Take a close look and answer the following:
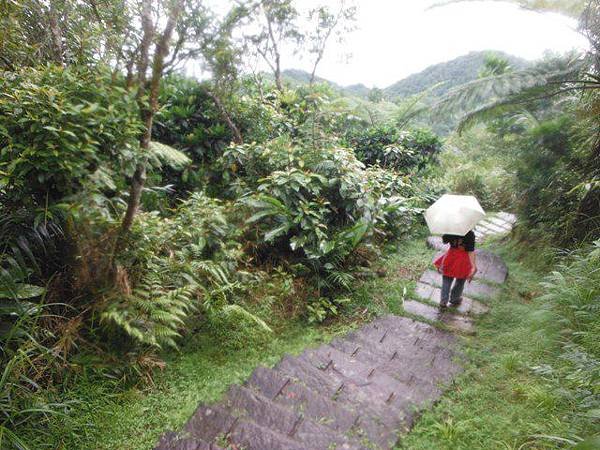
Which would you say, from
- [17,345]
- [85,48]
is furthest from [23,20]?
[17,345]

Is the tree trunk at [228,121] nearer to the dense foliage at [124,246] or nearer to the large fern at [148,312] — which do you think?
the dense foliage at [124,246]

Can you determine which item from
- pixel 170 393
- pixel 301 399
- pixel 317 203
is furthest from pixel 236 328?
pixel 317 203

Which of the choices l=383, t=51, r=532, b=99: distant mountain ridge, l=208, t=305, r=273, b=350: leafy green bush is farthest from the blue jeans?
l=383, t=51, r=532, b=99: distant mountain ridge

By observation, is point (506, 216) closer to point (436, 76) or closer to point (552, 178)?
point (552, 178)

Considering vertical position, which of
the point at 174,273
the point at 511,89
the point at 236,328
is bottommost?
the point at 236,328

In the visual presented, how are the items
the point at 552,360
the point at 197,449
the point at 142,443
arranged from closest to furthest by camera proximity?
the point at 197,449 < the point at 142,443 < the point at 552,360

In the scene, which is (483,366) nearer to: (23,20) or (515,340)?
(515,340)

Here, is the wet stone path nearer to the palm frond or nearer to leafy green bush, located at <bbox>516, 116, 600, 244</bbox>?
leafy green bush, located at <bbox>516, 116, 600, 244</bbox>

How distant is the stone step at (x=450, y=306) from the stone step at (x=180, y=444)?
106 inches

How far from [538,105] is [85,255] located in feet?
18.1

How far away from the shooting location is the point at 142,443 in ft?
6.66

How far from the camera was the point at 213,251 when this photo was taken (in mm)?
3676

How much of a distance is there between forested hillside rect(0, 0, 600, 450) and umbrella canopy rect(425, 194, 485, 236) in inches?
31.4

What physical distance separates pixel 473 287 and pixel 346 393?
2.32m
